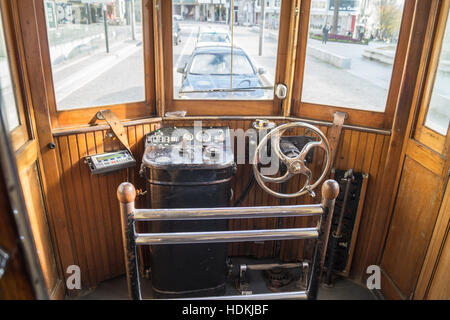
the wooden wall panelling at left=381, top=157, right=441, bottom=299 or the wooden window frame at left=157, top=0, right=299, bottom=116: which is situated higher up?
the wooden window frame at left=157, top=0, right=299, bottom=116

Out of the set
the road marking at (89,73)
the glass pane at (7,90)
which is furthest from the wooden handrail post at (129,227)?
the road marking at (89,73)

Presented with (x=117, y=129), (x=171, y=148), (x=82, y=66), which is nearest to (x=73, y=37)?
(x=82, y=66)

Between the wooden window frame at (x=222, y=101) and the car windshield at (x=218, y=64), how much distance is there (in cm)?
19

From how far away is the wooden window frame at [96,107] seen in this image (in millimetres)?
1943

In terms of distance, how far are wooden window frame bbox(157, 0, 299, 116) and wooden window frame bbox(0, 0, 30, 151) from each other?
2.81ft

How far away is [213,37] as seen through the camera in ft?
8.10

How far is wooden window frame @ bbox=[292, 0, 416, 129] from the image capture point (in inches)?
83.5

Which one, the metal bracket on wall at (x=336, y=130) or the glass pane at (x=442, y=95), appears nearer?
the glass pane at (x=442, y=95)

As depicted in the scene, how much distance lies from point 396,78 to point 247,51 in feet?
3.27

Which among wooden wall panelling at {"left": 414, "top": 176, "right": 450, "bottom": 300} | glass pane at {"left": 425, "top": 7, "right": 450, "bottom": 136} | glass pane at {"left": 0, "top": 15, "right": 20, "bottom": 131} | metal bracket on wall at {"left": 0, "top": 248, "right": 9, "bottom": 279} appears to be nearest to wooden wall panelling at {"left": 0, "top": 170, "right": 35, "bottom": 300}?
metal bracket on wall at {"left": 0, "top": 248, "right": 9, "bottom": 279}

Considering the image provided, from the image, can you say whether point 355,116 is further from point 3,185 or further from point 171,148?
point 3,185

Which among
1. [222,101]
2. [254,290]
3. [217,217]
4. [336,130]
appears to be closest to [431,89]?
[336,130]

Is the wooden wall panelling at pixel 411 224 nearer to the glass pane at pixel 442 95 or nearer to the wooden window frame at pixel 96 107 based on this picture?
the glass pane at pixel 442 95

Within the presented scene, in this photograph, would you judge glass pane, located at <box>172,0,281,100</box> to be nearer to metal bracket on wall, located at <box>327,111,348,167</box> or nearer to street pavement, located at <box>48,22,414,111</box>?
street pavement, located at <box>48,22,414,111</box>
